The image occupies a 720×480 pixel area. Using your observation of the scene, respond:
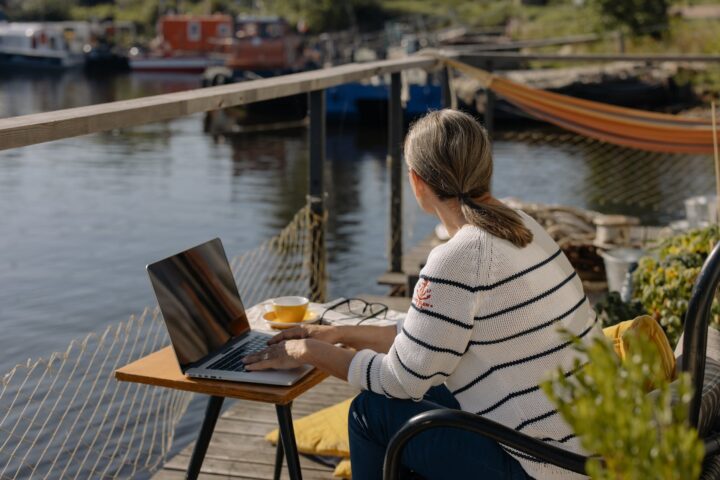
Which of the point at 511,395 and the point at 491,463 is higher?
the point at 511,395

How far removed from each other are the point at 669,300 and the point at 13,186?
12.5m

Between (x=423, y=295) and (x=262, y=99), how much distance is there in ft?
5.14

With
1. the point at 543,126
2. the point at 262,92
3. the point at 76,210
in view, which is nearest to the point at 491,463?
the point at 262,92

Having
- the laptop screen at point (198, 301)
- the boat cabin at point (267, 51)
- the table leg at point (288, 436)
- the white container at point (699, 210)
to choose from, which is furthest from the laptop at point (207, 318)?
the boat cabin at point (267, 51)

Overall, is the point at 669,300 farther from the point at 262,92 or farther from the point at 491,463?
the point at 491,463

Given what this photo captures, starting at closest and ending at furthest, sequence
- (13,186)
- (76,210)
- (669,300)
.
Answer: (669,300) → (76,210) → (13,186)

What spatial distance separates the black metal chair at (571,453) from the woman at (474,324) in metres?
0.17

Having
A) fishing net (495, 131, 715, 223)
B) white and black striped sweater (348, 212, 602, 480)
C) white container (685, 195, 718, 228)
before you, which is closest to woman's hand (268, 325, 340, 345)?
white and black striped sweater (348, 212, 602, 480)

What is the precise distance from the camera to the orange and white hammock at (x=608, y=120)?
208 inches

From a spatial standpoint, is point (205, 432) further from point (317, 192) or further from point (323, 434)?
point (317, 192)

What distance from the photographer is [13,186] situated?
580 inches

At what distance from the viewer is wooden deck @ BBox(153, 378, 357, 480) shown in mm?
3107

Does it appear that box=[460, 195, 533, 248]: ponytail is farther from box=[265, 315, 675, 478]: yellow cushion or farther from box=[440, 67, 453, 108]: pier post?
box=[440, 67, 453, 108]: pier post

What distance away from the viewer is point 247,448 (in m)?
3.29
